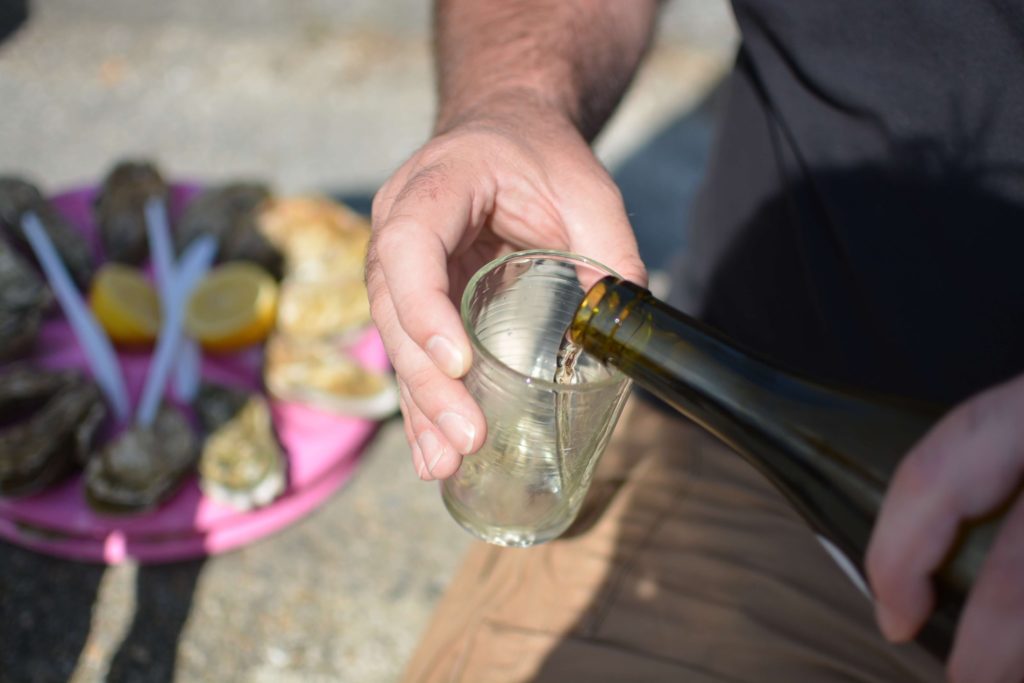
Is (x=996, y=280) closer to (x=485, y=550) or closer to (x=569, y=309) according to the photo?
(x=569, y=309)

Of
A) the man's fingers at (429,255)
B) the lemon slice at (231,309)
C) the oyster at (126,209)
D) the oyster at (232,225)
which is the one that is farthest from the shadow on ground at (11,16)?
the man's fingers at (429,255)

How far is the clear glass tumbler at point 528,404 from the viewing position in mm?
908

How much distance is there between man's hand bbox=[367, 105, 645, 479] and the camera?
930mm

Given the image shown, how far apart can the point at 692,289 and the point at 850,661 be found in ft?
2.56

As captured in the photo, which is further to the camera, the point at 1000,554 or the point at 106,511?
the point at 106,511

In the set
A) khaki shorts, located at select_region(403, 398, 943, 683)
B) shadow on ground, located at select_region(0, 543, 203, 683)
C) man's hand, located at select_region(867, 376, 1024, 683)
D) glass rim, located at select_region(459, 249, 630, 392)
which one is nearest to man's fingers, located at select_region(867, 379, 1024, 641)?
man's hand, located at select_region(867, 376, 1024, 683)

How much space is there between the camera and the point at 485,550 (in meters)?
1.46

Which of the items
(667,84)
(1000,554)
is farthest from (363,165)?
(1000,554)

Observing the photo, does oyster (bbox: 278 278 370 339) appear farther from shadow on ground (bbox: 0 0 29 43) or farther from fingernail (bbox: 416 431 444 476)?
shadow on ground (bbox: 0 0 29 43)

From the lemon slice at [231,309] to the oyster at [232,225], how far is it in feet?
0.31

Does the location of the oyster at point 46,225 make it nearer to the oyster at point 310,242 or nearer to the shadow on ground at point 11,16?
the oyster at point 310,242

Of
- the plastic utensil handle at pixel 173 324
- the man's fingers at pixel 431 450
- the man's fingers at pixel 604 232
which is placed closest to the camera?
the man's fingers at pixel 431 450

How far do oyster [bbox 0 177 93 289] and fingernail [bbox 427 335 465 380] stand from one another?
6.07ft

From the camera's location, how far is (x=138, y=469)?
1945 mm
